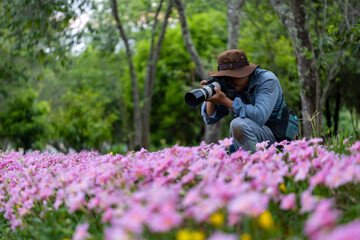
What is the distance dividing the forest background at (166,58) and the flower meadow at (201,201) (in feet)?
7.54

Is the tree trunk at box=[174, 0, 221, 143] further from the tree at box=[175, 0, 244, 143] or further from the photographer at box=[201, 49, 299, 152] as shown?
the photographer at box=[201, 49, 299, 152]

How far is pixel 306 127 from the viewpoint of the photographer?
5.31m

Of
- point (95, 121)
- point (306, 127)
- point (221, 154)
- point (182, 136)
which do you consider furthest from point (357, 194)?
point (182, 136)

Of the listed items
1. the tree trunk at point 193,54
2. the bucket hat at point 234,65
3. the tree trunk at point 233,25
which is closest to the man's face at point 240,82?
the bucket hat at point 234,65

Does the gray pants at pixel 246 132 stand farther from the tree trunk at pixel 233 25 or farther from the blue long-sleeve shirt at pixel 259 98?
the tree trunk at pixel 233 25

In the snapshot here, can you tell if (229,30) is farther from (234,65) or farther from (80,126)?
(80,126)

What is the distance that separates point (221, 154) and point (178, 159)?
0.24 meters

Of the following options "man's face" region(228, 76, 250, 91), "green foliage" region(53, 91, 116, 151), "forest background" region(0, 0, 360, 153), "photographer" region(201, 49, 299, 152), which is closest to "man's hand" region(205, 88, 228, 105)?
"photographer" region(201, 49, 299, 152)

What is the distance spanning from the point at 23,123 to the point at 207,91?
9.85m

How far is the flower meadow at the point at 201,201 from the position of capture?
1298 millimetres

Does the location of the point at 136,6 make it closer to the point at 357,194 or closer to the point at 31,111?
the point at 31,111

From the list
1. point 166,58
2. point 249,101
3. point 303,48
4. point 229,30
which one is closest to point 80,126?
point 166,58

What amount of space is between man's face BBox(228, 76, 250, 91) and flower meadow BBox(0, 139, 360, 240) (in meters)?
1.22

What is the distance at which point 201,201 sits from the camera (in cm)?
152
